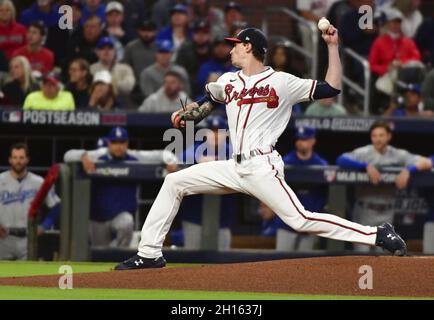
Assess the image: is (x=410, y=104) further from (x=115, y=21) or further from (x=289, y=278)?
(x=289, y=278)

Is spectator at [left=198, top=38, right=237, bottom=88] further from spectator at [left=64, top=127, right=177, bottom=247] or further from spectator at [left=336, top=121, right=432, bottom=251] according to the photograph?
spectator at [left=336, top=121, right=432, bottom=251]

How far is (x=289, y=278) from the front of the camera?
8.13 meters

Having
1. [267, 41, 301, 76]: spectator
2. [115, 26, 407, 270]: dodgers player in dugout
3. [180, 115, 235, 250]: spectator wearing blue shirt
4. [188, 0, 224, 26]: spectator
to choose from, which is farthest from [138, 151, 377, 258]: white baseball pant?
[188, 0, 224, 26]: spectator

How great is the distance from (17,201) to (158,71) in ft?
8.46

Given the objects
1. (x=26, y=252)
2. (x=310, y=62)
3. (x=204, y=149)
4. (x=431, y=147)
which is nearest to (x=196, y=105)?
(x=204, y=149)

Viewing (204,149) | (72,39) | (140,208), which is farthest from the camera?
(72,39)

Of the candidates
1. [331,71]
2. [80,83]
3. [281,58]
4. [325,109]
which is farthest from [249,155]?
[281,58]

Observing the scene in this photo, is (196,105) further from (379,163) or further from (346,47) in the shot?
(346,47)

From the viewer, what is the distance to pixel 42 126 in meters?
13.0

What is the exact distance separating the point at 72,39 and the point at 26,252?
3273 millimetres

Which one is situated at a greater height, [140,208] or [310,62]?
[310,62]

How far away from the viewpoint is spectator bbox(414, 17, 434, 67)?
15.8 meters

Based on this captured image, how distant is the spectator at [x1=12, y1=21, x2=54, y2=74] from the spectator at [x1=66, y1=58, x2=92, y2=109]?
1.92 feet

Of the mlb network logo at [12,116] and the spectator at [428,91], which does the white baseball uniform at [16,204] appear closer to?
the mlb network logo at [12,116]
